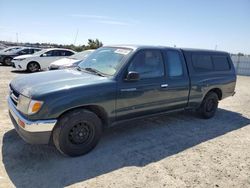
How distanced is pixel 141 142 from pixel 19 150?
85.9 inches

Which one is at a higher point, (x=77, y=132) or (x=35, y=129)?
(x=35, y=129)

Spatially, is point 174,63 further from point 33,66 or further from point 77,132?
point 33,66

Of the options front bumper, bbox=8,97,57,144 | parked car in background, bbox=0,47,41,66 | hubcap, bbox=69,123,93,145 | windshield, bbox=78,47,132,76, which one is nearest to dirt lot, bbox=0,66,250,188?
hubcap, bbox=69,123,93,145

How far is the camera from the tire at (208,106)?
6125 mm

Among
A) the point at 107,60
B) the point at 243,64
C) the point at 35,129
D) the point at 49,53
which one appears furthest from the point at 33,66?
the point at 243,64

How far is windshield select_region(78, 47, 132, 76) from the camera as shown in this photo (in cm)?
425

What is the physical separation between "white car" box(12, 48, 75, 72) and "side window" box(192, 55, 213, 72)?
383 inches

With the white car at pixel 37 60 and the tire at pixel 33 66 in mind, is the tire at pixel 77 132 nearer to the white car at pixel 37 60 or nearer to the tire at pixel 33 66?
the white car at pixel 37 60

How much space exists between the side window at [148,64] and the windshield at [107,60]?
225 mm

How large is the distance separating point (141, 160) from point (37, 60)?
11.5m

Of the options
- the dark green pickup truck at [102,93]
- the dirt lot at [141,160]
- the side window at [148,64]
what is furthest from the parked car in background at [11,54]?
the side window at [148,64]

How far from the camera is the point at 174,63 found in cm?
506

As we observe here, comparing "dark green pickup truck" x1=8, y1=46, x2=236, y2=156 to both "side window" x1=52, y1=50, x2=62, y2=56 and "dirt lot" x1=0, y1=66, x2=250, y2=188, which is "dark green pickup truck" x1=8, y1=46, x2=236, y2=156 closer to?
"dirt lot" x1=0, y1=66, x2=250, y2=188

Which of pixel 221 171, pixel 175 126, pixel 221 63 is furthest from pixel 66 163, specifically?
pixel 221 63
